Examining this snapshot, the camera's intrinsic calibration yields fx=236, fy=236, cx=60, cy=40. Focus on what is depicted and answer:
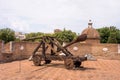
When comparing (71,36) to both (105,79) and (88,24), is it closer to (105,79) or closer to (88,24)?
(88,24)

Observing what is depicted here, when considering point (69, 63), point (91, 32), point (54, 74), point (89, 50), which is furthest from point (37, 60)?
point (91, 32)

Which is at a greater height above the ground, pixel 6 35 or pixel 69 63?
pixel 6 35

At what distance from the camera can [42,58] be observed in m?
15.3

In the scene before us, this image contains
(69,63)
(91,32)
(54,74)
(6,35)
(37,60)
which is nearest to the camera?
(54,74)

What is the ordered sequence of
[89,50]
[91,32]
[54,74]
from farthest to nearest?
[91,32], [89,50], [54,74]

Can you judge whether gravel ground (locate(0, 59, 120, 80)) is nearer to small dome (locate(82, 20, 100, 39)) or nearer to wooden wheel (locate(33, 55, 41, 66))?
wooden wheel (locate(33, 55, 41, 66))

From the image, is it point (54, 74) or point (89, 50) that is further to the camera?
point (89, 50)

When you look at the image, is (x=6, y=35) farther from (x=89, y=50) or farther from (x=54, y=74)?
(x=54, y=74)

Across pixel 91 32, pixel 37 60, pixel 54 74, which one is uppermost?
pixel 91 32

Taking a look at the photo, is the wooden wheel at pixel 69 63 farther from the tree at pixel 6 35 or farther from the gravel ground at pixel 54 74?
the tree at pixel 6 35

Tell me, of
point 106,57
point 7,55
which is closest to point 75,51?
point 106,57

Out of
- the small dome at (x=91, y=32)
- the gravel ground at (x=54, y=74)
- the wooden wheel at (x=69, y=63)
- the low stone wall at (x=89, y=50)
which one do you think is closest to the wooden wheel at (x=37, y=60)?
the gravel ground at (x=54, y=74)

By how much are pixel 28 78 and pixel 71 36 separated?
137 feet

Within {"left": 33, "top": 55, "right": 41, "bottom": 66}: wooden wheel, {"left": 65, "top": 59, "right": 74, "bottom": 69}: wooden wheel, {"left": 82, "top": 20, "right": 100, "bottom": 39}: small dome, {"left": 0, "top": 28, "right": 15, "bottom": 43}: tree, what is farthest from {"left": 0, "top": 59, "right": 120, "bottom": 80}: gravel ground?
{"left": 0, "top": 28, "right": 15, "bottom": 43}: tree
